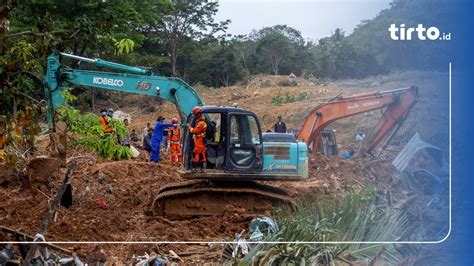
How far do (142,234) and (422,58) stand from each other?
1955mm

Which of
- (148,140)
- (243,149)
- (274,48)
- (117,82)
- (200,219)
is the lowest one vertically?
(200,219)

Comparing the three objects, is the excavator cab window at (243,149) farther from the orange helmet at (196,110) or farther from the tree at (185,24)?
the tree at (185,24)

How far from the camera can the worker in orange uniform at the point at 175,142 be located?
537 cm

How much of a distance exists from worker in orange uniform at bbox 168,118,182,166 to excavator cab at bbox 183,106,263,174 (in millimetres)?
50

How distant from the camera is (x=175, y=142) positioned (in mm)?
5543

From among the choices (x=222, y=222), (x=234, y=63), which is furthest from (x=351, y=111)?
(x=222, y=222)

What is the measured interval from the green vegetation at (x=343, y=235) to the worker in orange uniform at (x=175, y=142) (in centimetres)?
114

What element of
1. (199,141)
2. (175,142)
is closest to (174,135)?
(175,142)

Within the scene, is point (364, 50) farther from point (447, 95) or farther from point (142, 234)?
point (142, 234)

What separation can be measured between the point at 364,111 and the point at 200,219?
141cm

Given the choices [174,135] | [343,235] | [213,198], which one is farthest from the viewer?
[213,198]

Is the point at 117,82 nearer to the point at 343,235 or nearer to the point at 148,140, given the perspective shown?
the point at 148,140

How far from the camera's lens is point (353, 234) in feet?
15.1

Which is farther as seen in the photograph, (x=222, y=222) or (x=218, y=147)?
(x=218, y=147)
